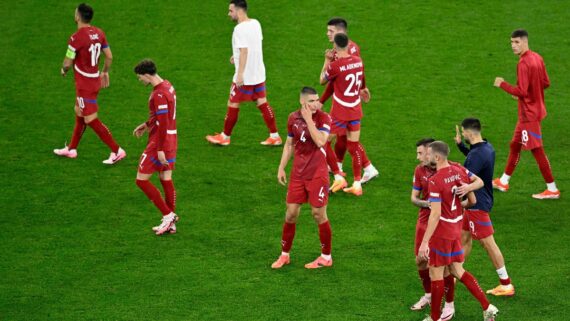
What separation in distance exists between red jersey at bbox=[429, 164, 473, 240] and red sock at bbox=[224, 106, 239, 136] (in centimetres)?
611

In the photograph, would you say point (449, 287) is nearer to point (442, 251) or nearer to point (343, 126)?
point (442, 251)

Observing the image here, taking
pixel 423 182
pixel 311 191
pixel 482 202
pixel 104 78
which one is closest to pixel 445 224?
pixel 423 182

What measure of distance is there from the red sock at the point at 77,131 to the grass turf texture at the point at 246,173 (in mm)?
345

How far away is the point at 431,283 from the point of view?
9781mm

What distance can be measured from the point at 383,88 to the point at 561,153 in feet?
12.5

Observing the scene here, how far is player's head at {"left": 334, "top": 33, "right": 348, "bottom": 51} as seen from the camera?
1285cm

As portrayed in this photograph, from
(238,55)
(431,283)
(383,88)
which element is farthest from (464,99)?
(431,283)

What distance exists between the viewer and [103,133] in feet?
47.4

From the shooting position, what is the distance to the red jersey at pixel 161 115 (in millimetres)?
11836

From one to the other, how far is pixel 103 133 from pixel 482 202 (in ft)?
21.2

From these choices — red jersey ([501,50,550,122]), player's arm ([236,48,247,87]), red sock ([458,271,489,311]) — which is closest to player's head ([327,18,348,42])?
player's arm ([236,48,247,87])

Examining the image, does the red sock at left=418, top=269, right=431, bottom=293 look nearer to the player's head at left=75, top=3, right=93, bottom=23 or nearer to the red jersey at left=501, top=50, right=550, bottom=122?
the red jersey at left=501, top=50, right=550, bottom=122

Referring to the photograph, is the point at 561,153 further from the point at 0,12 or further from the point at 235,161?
the point at 0,12

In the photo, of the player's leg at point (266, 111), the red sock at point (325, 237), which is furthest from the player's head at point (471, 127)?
the player's leg at point (266, 111)
